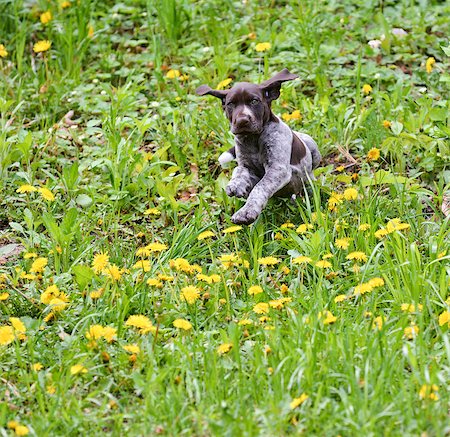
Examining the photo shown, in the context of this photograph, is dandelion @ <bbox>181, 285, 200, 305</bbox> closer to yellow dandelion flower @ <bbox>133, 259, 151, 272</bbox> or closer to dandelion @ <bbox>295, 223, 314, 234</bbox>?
yellow dandelion flower @ <bbox>133, 259, 151, 272</bbox>

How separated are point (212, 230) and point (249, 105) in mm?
783

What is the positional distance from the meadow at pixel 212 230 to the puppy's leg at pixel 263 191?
8 cm

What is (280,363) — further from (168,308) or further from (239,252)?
(239,252)

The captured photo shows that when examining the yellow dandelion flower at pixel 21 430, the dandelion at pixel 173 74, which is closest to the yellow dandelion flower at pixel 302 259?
the yellow dandelion flower at pixel 21 430

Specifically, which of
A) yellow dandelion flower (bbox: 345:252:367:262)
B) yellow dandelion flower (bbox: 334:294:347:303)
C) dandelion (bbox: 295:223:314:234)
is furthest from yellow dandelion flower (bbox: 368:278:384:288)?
dandelion (bbox: 295:223:314:234)

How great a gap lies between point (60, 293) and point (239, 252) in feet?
3.16

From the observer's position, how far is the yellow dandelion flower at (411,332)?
3761mm

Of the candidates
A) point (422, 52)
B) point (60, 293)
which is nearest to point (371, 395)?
point (60, 293)

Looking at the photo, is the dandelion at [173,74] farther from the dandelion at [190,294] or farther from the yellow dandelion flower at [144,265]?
the dandelion at [190,294]

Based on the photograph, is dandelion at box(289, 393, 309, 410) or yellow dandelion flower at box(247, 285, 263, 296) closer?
dandelion at box(289, 393, 309, 410)

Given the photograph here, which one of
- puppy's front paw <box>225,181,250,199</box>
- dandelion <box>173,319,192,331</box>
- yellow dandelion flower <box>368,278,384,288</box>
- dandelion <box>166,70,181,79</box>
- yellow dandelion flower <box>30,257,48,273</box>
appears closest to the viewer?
dandelion <box>173,319,192,331</box>

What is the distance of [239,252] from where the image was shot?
474 cm

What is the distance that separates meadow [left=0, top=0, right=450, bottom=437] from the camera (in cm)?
357

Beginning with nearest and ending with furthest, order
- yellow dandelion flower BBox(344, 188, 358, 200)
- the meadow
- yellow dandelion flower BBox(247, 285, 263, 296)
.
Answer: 1. the meadow
2. yellow dandelion flower BBox(247, 285, 263, 296)
3. yellow dandelion flower BBox(344, 188, 358, 200)
